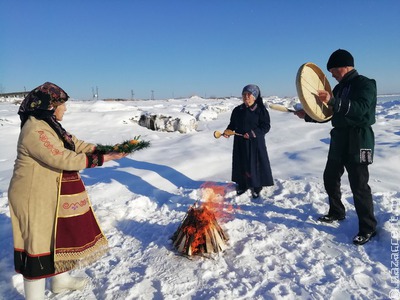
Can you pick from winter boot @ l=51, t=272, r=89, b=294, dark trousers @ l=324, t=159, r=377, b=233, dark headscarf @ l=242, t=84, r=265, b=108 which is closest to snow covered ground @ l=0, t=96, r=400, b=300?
winter boot @ l=51, t=272, r=89, b=294

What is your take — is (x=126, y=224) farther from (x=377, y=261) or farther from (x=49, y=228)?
(x=377, y=261)

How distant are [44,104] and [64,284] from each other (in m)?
1.65

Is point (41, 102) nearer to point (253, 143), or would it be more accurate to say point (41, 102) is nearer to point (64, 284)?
point (64, 284)

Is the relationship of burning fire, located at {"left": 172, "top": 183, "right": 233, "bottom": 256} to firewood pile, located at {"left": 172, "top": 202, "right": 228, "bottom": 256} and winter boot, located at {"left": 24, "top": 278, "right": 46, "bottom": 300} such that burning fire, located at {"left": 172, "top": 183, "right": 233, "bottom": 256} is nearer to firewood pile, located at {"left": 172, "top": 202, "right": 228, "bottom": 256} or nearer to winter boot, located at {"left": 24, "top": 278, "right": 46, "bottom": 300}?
firewood pile, located at {"left": 172, "top": 202, "right": 228, "bottom": 256}

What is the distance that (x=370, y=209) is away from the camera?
332 cm

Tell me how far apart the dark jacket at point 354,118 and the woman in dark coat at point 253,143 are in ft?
4.94

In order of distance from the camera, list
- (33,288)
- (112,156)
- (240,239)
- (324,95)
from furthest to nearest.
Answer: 1. (240,239)
2. (324,95)
3. (112,156)
4. (33,288)

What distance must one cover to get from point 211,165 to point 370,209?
13.4ft

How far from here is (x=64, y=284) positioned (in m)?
2.66

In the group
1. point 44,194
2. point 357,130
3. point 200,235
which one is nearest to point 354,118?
point 357,130

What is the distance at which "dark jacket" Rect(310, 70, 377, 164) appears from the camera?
119 inches

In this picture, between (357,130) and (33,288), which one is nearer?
(33,288)

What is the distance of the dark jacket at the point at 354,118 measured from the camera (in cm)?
303

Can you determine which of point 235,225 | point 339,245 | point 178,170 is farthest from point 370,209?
point 178,170
